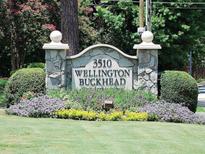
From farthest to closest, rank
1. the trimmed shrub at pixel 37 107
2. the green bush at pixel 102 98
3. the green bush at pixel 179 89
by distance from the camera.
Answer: the green bush at pixel 179 89 < the green bush at pixel 102 98 < the trimmed shrub at pixel 37 107

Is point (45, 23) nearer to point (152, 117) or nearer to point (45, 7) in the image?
point (45, 7)

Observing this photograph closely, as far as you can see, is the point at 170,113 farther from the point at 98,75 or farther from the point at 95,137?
the point at 95,137

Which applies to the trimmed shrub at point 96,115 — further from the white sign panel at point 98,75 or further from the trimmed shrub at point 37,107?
the white sign panel at point 98,75

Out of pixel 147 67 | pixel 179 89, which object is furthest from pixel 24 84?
pixel 179 89

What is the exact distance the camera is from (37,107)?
13898mm

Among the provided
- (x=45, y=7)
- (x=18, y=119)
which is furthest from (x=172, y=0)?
(x=18, y=119)

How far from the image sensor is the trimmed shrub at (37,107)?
1373cm

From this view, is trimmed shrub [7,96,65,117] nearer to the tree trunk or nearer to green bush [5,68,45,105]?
green bush [5,68,45,105]

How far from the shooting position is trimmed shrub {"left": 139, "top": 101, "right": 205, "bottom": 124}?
45.9 feet

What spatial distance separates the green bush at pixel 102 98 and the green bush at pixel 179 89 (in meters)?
0.46

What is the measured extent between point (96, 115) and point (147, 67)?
2797mm

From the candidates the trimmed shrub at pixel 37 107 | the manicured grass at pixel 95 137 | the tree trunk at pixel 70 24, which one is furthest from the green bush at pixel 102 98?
the tree trunk at pixel 70 24

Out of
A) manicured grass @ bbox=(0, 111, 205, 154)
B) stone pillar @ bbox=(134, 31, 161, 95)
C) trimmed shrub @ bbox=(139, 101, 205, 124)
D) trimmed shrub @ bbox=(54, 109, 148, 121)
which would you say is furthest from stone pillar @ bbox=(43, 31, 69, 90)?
trimmed shrub @ bbox=(139, 101, 205, 124)

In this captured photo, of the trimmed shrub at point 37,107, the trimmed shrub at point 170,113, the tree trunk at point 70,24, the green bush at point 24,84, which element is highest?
the tree trunk at point 70,24
